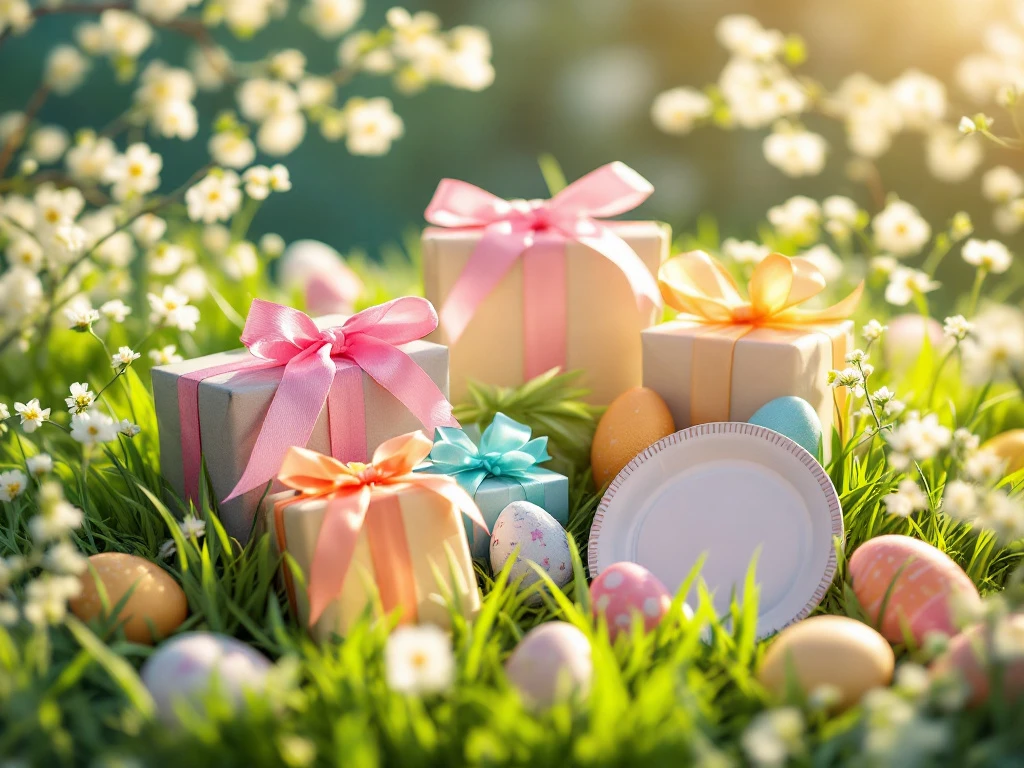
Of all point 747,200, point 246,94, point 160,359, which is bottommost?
point 747,200

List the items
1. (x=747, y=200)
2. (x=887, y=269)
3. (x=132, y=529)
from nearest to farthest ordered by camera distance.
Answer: (x=132, y=529) → (x=887, y=269) → (x=747, y=200)

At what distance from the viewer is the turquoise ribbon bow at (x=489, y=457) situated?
4.57ft

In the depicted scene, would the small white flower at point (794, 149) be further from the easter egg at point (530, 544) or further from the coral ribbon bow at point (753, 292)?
the easter egg at point (530, 544)

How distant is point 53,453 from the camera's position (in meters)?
1.58

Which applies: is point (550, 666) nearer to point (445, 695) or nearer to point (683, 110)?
point (445, 695)

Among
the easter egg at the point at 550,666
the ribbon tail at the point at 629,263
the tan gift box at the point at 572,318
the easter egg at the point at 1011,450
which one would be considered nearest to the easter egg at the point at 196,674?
the easter egg at the point at 550,666

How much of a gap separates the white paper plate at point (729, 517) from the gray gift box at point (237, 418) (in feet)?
1.09

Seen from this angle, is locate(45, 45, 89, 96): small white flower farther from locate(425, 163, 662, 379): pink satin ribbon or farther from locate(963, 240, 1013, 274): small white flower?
locate(963, 240, 1013, 274): small white flower

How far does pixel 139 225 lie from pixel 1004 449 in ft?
5.51

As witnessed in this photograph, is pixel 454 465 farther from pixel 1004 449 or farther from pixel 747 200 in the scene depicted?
pixel 747 200

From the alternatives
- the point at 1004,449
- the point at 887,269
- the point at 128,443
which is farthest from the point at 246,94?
the point at 1004,449

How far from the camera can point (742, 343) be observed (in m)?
1.42

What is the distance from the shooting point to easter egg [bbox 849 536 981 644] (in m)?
1.10

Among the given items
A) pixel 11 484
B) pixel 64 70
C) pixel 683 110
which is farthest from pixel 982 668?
pixel 64 70
